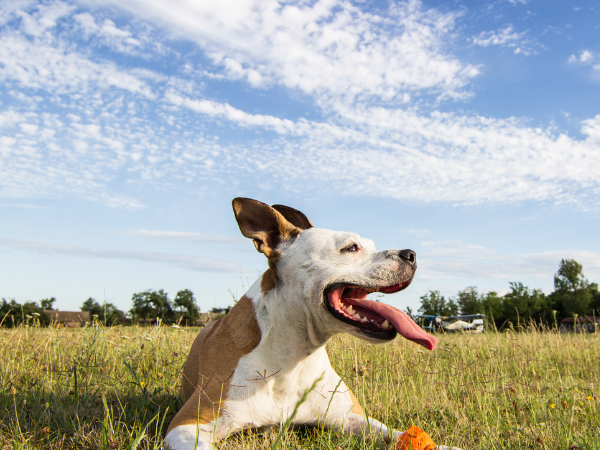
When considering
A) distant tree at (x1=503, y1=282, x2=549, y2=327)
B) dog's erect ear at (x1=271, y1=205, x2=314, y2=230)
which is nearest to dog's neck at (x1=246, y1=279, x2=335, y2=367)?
dog's erect ear at (x1=271, y1=205, x2=314, y2=230)

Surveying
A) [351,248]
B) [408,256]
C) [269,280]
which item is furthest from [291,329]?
[408,256]

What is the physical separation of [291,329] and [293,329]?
0.6 inches

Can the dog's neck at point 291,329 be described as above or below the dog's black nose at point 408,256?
below

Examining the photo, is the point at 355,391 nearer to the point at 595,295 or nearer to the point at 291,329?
the point at 291,329

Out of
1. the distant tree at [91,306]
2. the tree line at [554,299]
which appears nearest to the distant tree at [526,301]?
the tree line at [554,299]

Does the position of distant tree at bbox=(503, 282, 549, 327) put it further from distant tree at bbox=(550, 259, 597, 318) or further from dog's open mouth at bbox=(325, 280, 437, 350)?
dog's open mouth at bbox=(325, 280, 437, 350)

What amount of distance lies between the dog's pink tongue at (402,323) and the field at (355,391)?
0.72 metres

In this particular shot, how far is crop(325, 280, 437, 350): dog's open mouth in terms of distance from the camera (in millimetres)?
3092

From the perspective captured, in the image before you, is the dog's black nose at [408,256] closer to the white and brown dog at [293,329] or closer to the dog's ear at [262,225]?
the white and brown dog at [293,329]

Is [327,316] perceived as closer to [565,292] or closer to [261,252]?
[261,252]

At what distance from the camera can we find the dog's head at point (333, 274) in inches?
123

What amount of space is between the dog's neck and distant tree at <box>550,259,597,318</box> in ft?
218

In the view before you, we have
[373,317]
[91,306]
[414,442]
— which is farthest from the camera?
[91,306]

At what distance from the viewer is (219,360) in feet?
11.0
